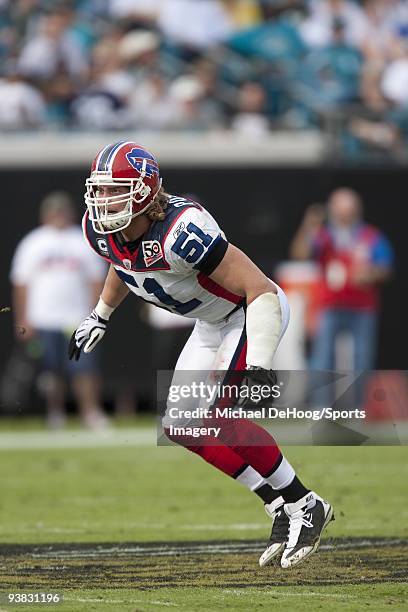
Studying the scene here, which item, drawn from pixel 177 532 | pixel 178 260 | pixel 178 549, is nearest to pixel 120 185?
pixel 178 260

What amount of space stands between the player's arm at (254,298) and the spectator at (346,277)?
6.43 m

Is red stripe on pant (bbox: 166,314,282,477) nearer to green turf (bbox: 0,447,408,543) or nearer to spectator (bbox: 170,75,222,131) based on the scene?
green turf (bbox: 0,447,408,543)

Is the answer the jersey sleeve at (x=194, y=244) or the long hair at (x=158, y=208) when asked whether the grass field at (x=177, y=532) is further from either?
the long hair at (x=158, y=208)

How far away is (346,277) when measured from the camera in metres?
12.0

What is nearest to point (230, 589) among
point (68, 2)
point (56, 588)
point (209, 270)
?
point (56, 588)

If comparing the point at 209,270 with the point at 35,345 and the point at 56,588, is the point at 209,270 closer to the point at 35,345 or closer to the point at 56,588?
the point at 56,588

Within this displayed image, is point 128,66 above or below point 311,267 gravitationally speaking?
above

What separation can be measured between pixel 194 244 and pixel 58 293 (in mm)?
6784

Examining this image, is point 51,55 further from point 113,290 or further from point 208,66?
point 113,290

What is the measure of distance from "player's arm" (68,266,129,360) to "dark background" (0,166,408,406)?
628 centimetres

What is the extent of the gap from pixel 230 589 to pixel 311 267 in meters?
7.73

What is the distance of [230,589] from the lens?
5152 millimetres

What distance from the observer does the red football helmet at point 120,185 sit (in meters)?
5.57

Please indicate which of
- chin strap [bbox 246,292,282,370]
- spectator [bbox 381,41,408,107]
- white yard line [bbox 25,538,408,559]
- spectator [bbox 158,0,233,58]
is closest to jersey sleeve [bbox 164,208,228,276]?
chin strap [bbox 246,292,282,370]
